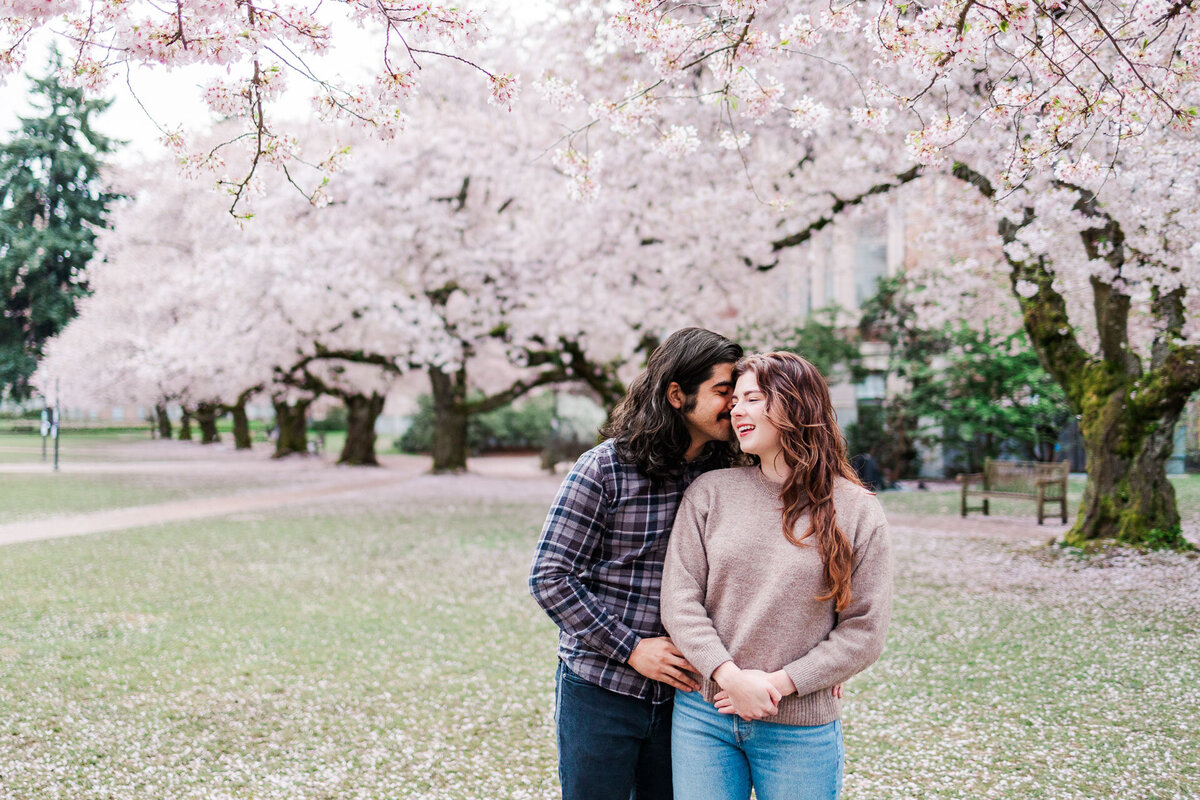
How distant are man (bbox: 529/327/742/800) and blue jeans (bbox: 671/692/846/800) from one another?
5.9 inches

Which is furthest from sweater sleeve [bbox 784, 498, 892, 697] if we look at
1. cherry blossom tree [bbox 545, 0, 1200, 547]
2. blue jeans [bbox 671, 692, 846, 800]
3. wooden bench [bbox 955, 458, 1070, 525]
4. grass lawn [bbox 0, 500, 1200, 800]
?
wooden bench [bbox 955, 458, 1070, 525]

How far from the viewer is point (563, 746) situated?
2.15 meters

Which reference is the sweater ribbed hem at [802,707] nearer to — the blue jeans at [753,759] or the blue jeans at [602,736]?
the blue jeans at [753,759]

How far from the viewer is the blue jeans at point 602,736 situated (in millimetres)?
2084

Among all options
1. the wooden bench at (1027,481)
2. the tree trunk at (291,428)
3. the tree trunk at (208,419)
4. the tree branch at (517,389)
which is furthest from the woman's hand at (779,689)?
the tree trunk at (208,419)

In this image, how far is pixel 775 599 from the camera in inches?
76.5

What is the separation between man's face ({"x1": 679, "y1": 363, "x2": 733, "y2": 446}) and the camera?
2.10 meters

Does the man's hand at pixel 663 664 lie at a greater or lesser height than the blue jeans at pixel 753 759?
greater

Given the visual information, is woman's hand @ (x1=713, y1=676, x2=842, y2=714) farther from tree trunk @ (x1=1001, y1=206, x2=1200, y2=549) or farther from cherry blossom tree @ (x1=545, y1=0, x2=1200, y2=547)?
tree trunk @ (x1=1001, y1=206, x2=1200, y2=549)

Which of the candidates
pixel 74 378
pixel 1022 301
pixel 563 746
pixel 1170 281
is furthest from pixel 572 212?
pixel 74 378

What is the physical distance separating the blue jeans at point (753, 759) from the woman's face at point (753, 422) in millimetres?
606

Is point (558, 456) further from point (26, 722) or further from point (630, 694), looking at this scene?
point (630, 694)

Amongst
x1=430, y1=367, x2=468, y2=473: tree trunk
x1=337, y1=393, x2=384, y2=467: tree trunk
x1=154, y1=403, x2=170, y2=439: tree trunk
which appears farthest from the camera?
x1=154, y1=403, x2=170, y2=439: tree trunk

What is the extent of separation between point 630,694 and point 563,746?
9.5 inches
